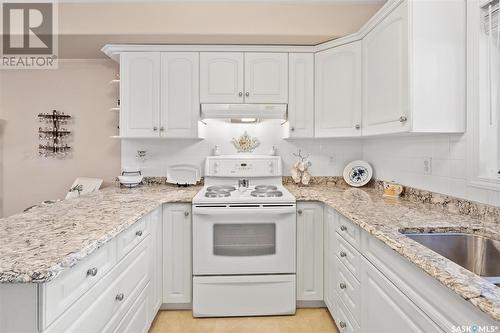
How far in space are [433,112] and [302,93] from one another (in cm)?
121

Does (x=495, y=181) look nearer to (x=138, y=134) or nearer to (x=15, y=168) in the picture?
(x=138, y=134)

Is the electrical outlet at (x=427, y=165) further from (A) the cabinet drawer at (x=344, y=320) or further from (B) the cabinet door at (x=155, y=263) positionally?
(B) the cabinet door at (x=155, y=263)

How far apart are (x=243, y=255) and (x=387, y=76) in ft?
5.39

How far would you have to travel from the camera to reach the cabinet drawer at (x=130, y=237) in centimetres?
142

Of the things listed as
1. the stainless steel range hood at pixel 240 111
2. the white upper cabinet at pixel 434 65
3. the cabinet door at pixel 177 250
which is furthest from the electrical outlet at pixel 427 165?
the cabinet door at pixel 177 250

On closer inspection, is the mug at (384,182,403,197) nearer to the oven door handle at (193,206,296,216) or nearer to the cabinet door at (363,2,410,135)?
the cabinet door at (363,2,410,135)

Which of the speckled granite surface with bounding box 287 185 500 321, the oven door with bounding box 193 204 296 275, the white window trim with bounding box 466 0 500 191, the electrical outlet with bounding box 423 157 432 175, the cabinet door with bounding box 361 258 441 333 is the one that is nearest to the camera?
the speckled granite surface with bounding box 287 185 500 321

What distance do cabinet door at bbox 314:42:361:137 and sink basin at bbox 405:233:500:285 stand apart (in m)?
1.19

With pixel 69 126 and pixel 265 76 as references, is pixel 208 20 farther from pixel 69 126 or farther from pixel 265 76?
pixel 69 126

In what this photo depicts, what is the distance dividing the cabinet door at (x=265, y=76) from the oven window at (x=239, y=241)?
117 cm

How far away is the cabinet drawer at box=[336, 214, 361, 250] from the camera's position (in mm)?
1601

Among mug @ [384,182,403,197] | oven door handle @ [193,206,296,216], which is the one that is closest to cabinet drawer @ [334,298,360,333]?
oven door handle @ [193,206,296,216]

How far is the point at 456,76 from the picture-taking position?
5.30 feet

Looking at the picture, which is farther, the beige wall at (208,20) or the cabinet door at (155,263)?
the beige wall at (208,20)
